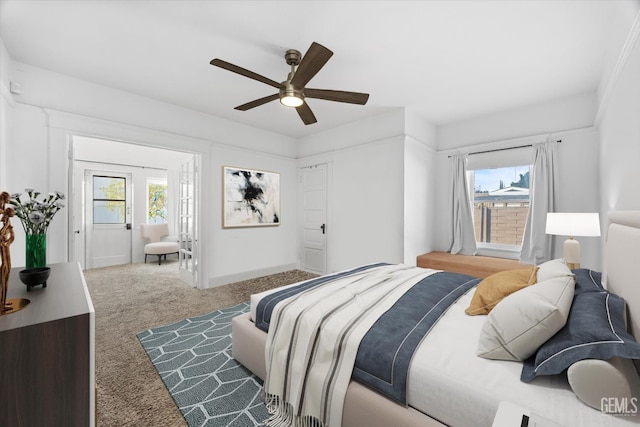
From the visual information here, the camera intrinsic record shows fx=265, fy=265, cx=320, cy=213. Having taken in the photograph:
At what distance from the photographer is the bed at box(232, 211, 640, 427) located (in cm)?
93

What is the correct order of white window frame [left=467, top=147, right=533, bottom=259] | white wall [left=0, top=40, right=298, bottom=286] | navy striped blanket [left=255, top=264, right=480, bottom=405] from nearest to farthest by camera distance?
navy striped blanket [left=255, top=264, right=480, bottom=405], white wall [left=0, top=40, right=298, bottom=286], white window frame [left=467, top=147, right=533, bottom=259]

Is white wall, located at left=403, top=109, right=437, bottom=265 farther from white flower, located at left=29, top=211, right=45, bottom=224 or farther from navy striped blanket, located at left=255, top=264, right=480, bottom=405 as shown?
white flower, located at left=29, top=211, right=45, bottom=224

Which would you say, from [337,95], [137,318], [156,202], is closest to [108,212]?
[156,202]

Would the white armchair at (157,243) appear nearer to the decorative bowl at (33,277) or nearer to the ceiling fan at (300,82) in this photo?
the ceiling fan at (300,82)

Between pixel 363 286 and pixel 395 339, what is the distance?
77 cm

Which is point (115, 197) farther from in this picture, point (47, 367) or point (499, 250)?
point (499, 250)

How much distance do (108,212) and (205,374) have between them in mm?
6106

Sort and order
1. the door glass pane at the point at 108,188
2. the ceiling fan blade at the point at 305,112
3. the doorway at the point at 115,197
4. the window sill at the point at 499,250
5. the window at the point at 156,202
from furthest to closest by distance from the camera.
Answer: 1. the window at the point at 156,202
2. the door glass pane at the point at 108,188
3. the doorway at the point at 115,197
4. the window sill at the point at 499,250
5. the ceiling fan blade at the point at 305,112

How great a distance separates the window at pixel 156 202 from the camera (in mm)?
6927

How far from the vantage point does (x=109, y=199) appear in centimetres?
632

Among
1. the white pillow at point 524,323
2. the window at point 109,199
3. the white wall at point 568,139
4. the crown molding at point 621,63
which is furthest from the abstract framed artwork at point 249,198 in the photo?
the crown molding at point 621,63

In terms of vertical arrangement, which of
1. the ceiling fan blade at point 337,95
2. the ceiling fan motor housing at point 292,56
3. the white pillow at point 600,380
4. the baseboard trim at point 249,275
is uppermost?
the ceiling fan motor housing at point 292,56

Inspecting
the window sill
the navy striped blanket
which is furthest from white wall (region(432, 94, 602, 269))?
the navy striped blanket

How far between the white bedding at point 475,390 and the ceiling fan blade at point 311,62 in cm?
192
